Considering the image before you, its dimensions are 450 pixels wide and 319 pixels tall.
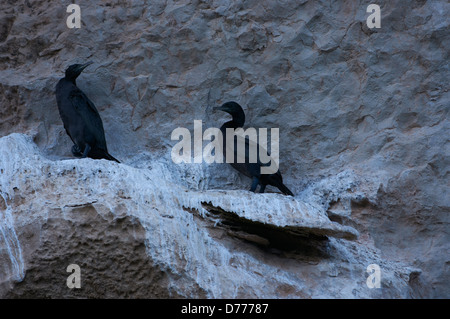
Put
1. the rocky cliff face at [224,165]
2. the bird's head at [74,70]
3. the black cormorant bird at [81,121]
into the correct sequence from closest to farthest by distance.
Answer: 1. the rocky cliff face at [224,165]
2. the black cormorant bird at [81,121]
3. the bird's head at [74,70]

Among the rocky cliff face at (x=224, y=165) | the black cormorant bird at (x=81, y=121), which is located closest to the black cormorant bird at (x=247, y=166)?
the rocky cliff face at (x=224, y=165)

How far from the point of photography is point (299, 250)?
5328 mm

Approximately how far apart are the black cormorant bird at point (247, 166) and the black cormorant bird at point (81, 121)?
1.15 metres

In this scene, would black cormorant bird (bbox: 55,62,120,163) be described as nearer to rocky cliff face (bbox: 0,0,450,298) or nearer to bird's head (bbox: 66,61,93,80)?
bird's head (bbox: 66,61,93,80)

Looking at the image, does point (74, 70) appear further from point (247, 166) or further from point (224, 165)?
point (247, 166)

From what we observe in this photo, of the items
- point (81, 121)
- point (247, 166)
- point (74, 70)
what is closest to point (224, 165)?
point (247, 166)

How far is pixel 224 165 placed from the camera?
21.0ft

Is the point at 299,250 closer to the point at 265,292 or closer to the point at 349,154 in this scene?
the point at 265,292

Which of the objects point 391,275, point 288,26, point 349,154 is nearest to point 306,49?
point 288,26

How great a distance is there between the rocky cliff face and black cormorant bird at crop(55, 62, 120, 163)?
13.1 inches

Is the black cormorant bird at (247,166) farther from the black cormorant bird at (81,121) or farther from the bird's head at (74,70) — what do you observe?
the bird's head at (74,70)

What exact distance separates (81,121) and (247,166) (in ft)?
5.22

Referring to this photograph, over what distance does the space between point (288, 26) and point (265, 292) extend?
3.01 m

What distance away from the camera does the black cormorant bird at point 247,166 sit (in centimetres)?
603
